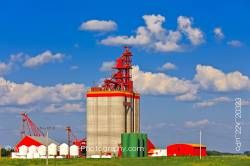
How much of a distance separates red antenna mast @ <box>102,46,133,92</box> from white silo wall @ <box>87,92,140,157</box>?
5.08 metres

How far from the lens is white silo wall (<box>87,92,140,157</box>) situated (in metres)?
189

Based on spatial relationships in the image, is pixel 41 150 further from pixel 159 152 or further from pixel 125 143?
pixel 159 152

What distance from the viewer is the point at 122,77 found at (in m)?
196

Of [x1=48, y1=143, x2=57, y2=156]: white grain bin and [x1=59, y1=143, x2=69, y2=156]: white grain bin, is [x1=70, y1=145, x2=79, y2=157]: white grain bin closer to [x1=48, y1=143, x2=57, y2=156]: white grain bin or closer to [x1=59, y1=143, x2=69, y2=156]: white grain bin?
[x1=59, y1=143, x2=69, y2=156]: white grain bin

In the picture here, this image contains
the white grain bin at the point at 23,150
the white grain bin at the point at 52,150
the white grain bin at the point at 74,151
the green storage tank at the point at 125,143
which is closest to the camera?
the green storage tank at the point at 125,143

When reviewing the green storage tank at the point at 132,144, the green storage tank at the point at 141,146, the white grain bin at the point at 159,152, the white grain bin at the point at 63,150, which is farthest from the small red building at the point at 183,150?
the white grain bin at the point at 63,150

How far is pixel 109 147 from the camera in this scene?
188 meters

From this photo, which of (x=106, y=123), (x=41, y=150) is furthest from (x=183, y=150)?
(x=41, y=150)

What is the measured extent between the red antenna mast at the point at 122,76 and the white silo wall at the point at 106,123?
508cm

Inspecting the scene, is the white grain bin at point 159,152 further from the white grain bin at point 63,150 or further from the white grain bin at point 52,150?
the white grain bin at point 52,150

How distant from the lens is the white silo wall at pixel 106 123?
189 m

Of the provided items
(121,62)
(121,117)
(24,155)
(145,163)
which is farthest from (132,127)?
(145,163)

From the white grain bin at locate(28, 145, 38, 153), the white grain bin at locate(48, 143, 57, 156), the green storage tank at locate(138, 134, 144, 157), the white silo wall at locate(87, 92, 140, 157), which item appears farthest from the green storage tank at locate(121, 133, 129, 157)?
the white grain bin at locate(28, 145, 38, 153)

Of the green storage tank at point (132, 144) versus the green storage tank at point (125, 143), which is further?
the green storage tank at point (125, 143)
